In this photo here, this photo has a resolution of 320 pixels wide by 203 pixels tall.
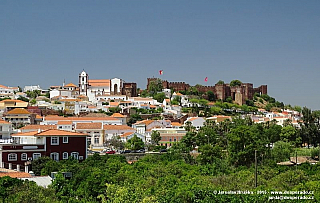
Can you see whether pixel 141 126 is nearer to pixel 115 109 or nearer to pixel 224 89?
pixel 115 109

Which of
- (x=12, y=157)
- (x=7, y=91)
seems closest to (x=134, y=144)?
(x=12, y=157)

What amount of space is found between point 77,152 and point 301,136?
1157 inches

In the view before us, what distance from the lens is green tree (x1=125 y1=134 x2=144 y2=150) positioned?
181 ft

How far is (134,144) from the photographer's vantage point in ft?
182

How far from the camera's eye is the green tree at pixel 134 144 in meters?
55.3

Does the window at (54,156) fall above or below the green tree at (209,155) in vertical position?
above

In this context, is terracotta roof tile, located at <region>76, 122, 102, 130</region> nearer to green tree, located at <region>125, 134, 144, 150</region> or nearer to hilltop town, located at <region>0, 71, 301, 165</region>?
hilltop town, located at <region>0, 71, 301, 165</region>

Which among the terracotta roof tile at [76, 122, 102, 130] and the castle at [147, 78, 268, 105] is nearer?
the terracotta roof tile at [76, 122, 102, 130]

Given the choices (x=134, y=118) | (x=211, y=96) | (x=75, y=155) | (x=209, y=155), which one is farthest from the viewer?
(x=211, y=96)

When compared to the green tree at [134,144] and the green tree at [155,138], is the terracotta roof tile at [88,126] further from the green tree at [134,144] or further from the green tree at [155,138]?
the green tree at [134,144]

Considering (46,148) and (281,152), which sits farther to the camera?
(281,152)

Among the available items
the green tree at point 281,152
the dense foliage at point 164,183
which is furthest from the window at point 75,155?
the green tree at point 281,152

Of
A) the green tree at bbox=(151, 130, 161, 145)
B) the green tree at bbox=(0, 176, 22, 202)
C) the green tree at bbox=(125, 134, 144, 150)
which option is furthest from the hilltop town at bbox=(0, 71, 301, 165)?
the green tree at bbox=(0, 176, 22, 202)

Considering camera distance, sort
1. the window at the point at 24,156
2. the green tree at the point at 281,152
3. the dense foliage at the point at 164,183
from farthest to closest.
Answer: the green tree at the point at 281,152 < the window at the point at 24,156 < the dense foliage at the point at 164,183
